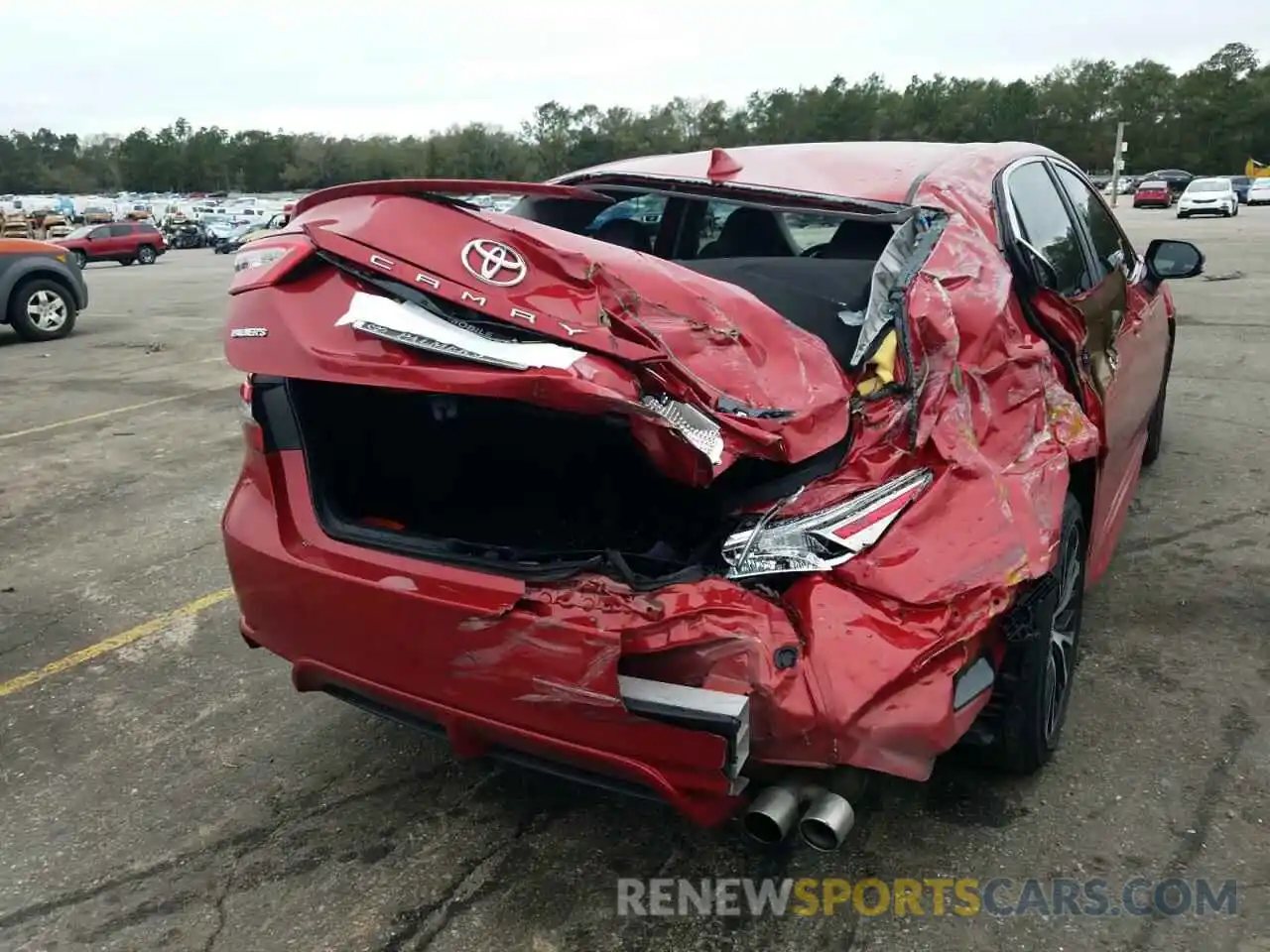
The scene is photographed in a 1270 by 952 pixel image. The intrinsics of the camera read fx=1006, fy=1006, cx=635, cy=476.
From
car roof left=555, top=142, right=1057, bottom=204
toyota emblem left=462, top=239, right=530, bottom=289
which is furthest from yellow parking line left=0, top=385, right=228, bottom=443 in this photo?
toyota emblem left=462, top=239, right=530, bottom=289

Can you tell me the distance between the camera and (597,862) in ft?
8.11

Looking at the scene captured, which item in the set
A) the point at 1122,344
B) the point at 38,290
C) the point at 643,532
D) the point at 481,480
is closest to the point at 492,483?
the point at 481,480

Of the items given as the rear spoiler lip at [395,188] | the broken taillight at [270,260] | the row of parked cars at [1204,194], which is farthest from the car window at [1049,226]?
the row of parked cars at [1204,194]

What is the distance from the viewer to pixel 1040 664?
245 centimetres

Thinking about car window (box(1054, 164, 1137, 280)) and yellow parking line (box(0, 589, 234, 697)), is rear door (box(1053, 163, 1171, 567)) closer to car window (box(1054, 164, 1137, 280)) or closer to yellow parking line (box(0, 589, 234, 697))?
car window (box(1054, 164, 1137, 280))

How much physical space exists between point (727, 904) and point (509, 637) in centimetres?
84

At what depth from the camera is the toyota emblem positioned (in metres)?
1.99

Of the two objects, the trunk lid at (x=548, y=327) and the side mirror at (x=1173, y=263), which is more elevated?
the trunk lid at (x=548, y=327)

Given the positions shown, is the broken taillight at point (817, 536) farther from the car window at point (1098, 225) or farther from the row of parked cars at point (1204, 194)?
the row of parked cars at point (1204, 194)

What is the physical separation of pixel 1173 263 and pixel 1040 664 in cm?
269

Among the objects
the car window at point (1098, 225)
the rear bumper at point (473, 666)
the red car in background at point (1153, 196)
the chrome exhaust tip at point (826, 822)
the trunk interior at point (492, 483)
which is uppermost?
the car window at point (1098, 225)

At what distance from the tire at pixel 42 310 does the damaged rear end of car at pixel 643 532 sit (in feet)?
40.5

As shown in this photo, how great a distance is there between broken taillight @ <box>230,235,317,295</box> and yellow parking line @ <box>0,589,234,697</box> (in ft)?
6.72

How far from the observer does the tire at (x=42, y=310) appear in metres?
12.7
